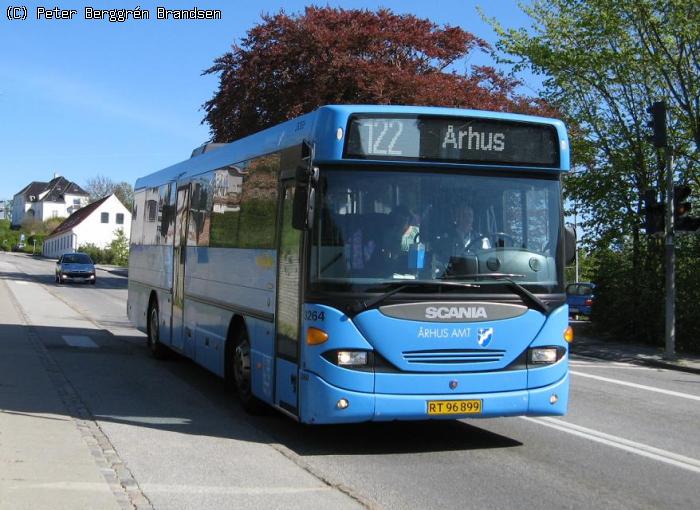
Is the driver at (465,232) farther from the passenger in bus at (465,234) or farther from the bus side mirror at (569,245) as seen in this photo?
the bus side mirror at (569,245)

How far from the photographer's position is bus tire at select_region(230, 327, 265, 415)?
9375mm

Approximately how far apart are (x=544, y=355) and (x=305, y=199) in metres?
2.51

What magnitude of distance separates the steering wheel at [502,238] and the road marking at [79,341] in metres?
10.8

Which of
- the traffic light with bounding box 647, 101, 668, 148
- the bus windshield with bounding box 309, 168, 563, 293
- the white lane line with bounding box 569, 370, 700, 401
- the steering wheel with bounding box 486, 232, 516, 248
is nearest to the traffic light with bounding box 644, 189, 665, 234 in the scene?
the traffic light with bounding box 647, 101, 668, 148

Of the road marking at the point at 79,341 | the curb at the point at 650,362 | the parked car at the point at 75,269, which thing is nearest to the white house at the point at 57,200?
the parked car at the point at 75,269

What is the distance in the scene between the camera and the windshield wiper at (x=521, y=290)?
7.66 m

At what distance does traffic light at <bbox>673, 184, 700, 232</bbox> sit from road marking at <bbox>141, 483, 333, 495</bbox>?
12774 mm

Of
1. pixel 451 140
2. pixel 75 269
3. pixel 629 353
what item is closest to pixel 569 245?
pixel 451 140

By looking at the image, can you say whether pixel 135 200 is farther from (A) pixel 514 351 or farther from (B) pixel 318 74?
(B) pixel 318 74

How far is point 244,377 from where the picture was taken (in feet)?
31.3

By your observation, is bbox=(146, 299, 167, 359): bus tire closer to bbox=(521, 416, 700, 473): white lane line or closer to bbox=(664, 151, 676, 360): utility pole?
bbox=(521, 416, 700, 473): white lane line

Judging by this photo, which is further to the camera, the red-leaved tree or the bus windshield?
the red-leaved tree

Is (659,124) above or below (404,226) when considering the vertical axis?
above

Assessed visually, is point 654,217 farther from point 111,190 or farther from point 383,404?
point 111,190
